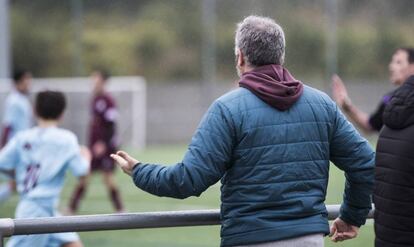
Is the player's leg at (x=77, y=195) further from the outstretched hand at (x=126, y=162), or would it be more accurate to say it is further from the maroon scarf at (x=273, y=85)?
the maroon scarf at (x=273, y=85)

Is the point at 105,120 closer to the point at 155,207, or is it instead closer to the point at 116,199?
the point at 155,207

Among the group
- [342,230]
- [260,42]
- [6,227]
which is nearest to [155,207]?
[342,230]

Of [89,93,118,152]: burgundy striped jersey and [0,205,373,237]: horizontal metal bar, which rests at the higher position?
[0,205,373,237]: horizontal metal bar

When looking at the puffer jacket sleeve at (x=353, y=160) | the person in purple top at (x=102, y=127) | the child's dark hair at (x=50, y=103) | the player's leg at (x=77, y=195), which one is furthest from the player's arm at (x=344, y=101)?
the person in purple top at (x=102, y=127)

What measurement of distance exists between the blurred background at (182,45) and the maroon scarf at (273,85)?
729 inches

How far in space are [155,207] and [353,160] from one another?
10.4 metres

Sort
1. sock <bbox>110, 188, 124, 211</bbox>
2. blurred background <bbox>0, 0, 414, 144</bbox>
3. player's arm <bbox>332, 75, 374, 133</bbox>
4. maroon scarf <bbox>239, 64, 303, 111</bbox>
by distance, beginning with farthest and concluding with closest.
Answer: blurred background <bbox>0, 0, 414, 144</bbox> → sock <bbox>110, 188, 124, 211</bbox> → player's arm <bbox>332, 75, 374, 133</bbox> → maroon scarf <bbox>239, 64, 303, 111</bbox>

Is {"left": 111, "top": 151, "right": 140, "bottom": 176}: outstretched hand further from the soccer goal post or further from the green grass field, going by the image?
the soccer goal post

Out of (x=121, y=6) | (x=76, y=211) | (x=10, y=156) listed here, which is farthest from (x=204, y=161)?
(x=121, y=6)

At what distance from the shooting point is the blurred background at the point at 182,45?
28.5 m

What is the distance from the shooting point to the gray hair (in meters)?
4.34

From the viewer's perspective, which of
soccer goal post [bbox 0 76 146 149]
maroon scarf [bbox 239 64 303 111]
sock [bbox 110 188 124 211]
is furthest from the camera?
soccer goal post [bbox 0 76 146 149]

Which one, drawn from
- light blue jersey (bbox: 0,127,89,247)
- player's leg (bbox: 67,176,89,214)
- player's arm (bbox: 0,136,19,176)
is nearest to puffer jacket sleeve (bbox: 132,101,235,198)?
light blue jersey (bbox: 0,127,89,247)

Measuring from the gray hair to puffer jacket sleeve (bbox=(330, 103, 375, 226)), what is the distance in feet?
1.30
